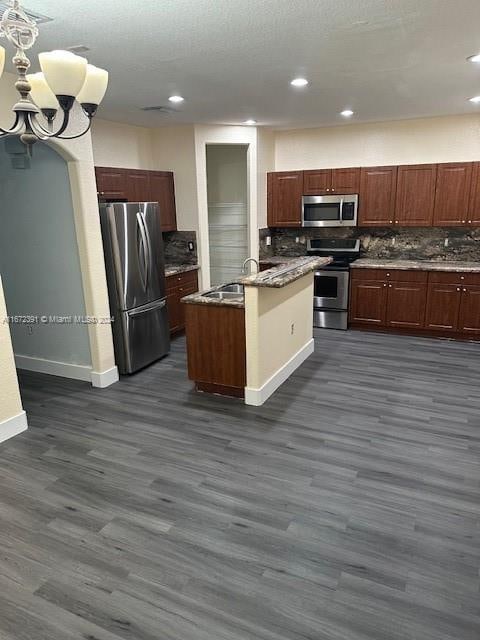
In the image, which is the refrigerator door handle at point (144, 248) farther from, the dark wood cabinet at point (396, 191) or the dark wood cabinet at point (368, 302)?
the dark wood cabinet at point (368, 302)

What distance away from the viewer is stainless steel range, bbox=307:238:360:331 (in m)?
5.97

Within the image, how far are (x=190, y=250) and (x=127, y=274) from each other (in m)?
1.83

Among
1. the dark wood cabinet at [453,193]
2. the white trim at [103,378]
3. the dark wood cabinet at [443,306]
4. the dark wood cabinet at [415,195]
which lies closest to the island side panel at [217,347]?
the white trim at [103,378]

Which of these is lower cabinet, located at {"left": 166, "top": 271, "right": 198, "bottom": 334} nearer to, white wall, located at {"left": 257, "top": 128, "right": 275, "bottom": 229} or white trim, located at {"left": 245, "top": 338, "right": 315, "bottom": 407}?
white wall, located at {"left": 257, "top": 128, "right": 275, "bottom": 229}

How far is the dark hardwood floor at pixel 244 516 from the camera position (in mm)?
1908

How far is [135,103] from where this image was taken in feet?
14.2

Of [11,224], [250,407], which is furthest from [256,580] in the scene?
[11,224]

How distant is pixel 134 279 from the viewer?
445 centimetres

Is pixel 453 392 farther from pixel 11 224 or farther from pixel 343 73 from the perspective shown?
pixel 11 224

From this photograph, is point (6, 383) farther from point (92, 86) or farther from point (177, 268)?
point (177, 268)

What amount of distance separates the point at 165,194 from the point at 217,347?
2.75m

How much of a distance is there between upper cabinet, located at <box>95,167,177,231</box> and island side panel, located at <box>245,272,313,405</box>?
7.33 feet

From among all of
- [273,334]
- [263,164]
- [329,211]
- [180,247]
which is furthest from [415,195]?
[180,247]

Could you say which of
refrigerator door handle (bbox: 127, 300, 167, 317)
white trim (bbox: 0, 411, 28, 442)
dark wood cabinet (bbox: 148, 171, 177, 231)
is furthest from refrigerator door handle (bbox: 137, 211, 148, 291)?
white trim (bbox: 0, 411, 28, 442)
